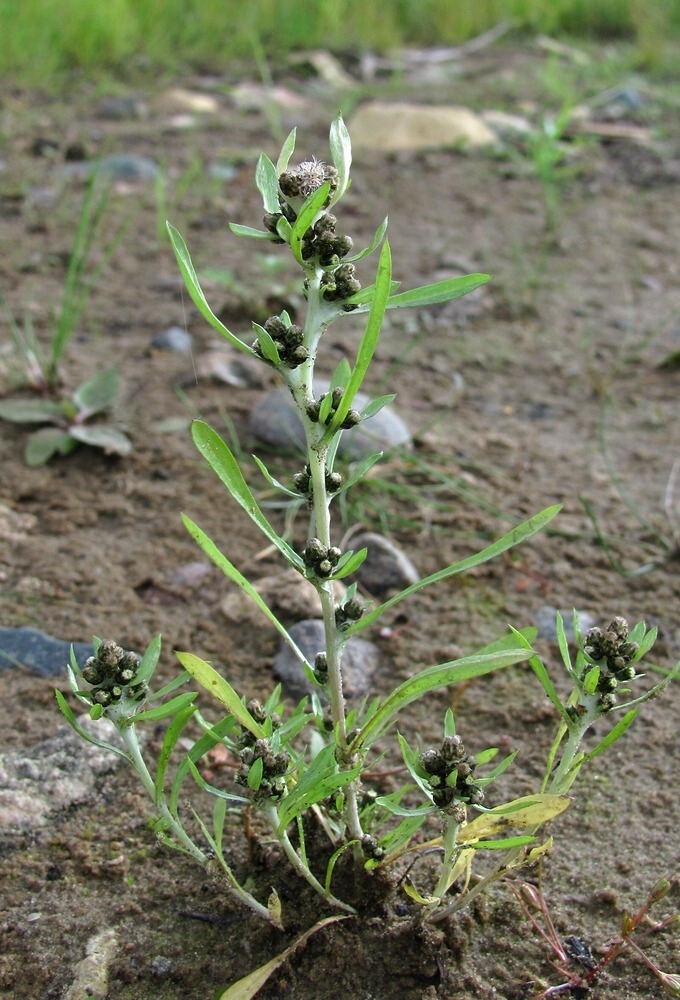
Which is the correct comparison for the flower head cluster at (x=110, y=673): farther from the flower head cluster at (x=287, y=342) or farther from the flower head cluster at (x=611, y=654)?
the flower head cluster at (x=611, y=654)

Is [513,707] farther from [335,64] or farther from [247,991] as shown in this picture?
[335,64]

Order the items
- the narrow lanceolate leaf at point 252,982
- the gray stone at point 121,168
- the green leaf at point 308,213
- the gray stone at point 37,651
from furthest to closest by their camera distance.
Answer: the gray stone at point 121,168, the gray stone at point 37,651, the narrow lanceolate leaf at point 252,982, the green leaf at point 308,213

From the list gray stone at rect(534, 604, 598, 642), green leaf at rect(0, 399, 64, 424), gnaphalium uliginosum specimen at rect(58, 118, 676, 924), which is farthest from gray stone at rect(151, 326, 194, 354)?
gnaphalium uliginosum specimen at rect(58, 118, 676, 924)

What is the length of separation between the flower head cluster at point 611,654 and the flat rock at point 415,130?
12.8ft

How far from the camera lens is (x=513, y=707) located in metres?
1.91

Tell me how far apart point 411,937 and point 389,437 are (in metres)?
1.45

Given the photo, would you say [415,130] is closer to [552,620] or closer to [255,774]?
[552,620]

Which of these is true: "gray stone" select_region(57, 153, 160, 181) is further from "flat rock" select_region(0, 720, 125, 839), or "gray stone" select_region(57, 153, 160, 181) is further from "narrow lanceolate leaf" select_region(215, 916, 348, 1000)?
"narrow lanceolate leaf" select_region(215, 916, 348, 1000)

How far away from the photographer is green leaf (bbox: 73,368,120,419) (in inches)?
105

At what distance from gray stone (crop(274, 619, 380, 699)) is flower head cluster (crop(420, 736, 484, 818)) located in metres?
0.68

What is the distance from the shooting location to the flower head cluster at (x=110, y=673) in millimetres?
1279

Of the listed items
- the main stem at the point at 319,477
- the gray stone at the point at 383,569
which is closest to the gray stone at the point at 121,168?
the gray stone at the point at 383,569

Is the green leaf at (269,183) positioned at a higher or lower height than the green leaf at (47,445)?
higher

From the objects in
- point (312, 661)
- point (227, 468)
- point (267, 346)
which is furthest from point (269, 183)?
point (312, 661)
